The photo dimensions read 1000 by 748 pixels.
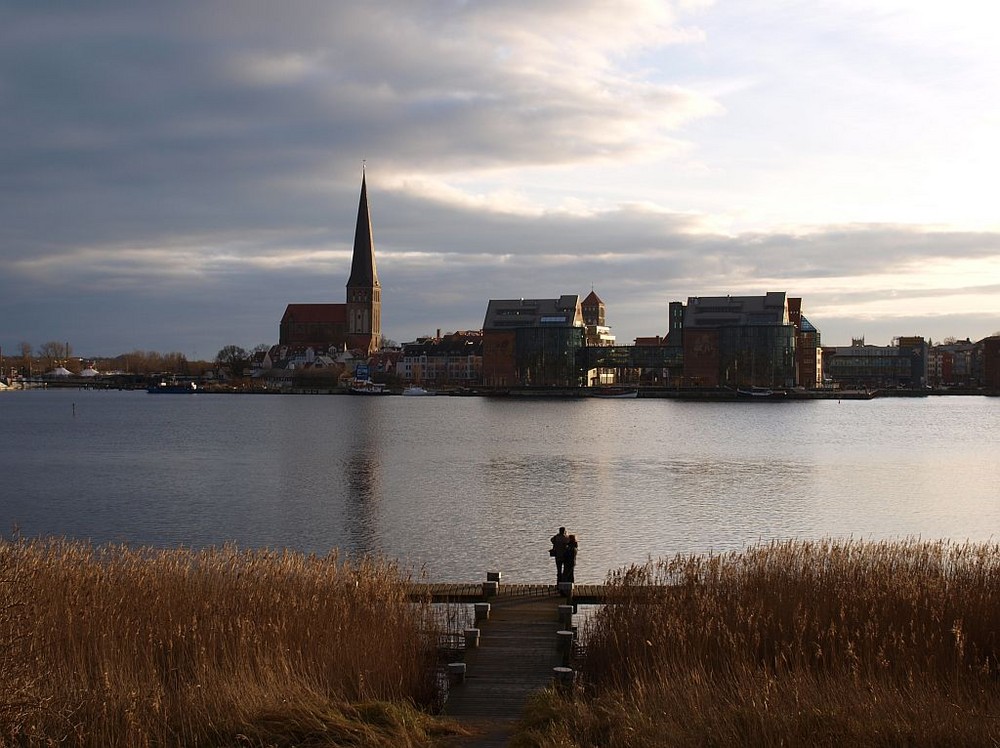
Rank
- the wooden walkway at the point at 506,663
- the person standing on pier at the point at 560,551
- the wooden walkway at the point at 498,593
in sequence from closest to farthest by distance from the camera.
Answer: the wooden walkway at the point at 506,663, the wooden walkway at the point at 498,593, the person standing on pier at the point at 560,551

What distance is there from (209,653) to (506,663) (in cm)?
422

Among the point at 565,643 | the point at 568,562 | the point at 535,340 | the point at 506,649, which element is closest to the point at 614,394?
the point at 535,340

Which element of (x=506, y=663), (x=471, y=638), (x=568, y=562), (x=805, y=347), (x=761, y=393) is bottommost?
(x=506, y=663)

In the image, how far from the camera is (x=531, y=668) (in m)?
14.1

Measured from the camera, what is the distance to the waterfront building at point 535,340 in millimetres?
173625

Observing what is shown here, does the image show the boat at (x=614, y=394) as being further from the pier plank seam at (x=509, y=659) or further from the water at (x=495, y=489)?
the pier plank seam at (x=509, y=659)

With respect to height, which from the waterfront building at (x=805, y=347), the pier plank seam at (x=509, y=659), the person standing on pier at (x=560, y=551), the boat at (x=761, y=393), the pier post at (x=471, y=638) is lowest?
the pier plank seam at (x=509, y=659)

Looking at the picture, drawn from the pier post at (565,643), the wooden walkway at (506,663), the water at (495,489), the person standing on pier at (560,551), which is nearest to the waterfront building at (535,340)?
the water at (495,489)

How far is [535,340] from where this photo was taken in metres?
174

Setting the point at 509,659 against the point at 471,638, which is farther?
the point at 471,638

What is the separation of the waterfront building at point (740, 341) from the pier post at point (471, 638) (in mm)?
154991

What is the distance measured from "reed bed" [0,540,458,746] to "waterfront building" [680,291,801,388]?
155 meters

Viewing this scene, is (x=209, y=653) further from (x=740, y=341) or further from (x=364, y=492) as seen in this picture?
(x=740, y=341)

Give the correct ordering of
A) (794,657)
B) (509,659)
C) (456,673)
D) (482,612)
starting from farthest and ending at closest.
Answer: (482,612) → (509,659) → (456,673) → (794,657)
